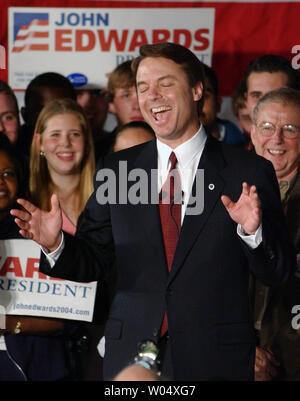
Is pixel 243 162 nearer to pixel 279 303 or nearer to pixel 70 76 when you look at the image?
pixel 279 303

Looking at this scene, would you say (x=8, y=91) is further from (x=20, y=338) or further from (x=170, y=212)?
(x=170, y=212)

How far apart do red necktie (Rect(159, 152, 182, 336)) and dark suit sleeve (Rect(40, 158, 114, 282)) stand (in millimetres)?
200

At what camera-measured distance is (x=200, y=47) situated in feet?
12.2

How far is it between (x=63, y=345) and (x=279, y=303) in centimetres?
97

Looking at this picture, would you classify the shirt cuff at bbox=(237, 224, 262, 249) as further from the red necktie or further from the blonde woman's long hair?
the blonde woman's long hair

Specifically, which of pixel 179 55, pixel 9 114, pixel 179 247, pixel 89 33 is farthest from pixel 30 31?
pixel 179 247

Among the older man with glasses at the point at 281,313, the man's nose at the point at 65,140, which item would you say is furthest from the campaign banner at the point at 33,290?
the older man with glasses at the point at 281,313

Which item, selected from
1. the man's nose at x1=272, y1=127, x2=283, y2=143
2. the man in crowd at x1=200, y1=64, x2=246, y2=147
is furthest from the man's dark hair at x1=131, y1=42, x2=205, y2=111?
the man in crowd at x1=200, y1=64, x2=246, y2=147

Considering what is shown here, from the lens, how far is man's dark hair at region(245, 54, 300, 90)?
3.43 metres

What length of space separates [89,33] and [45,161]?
863mm

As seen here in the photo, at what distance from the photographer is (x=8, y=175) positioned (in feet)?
10.2

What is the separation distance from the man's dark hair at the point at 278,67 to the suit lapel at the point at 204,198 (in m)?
1.37

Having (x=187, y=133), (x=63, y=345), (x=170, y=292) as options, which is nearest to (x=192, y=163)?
(x=187, y=133)
